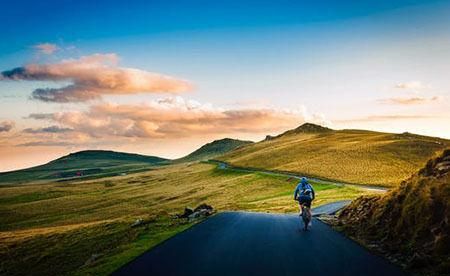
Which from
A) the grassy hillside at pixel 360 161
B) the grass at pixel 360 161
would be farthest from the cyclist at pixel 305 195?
the grassy hillside at pixel 360 161

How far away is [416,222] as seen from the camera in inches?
769

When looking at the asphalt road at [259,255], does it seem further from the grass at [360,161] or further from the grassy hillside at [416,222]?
the grass at [360,161]

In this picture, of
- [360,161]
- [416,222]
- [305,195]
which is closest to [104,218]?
[360,161]

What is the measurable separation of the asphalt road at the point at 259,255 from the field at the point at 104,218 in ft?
9.66

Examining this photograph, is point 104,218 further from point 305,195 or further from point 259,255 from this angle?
point 259,255

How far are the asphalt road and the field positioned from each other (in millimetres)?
2945

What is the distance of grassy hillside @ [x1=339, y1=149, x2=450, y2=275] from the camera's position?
644 inches

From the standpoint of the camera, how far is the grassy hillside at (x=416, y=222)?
16.4 metres

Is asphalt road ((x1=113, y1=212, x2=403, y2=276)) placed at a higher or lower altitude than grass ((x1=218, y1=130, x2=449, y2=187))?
lower

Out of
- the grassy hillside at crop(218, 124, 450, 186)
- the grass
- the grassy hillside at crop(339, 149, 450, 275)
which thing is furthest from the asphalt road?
the grassy hillside at crop(218, 124, 450, 186)

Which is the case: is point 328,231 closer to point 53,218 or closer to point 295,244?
point 295,244

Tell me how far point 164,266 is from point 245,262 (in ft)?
9.32

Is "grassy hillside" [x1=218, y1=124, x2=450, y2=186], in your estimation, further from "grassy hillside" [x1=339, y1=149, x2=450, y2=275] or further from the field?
"grassy hillside" [x1=339, y1=149, x2=450, y2=275]

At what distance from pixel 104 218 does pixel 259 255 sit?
6939 centimetres
